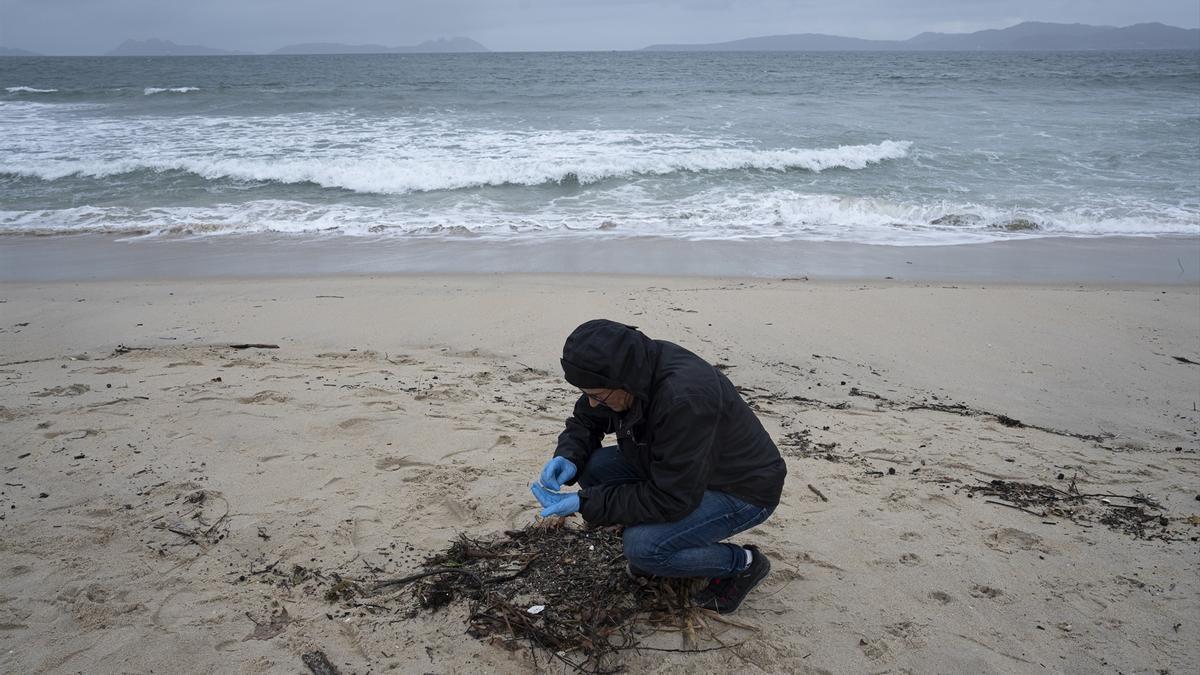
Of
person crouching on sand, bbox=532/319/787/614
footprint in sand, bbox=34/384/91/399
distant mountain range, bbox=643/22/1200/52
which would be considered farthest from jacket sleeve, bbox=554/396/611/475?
distant mountain range, bbox=643/22/1200/52

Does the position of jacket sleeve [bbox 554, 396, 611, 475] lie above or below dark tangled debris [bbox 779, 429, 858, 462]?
above

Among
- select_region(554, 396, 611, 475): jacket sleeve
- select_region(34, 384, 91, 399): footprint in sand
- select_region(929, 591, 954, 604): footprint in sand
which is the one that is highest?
select_region(554, 396, 611, 475): jacket sleeve

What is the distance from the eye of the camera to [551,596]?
2.97 meters

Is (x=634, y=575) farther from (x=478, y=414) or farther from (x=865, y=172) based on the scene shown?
(x=865, y=172)

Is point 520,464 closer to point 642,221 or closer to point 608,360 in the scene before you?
point 608,360

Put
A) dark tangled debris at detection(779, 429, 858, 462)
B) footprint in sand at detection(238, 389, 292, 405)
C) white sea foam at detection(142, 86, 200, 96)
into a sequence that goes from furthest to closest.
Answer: white sea foam at detection(142, 86, 200, 96), footprint in sand at detection(238, 389, 292, 405), dark tangled debris at detection(779, 429, 858, 462)

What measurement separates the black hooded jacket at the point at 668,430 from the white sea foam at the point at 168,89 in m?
33.8

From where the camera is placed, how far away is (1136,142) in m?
18.1

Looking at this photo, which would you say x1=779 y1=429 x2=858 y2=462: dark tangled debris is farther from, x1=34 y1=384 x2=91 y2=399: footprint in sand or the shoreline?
x1=34 y1=384 x2=91 y2=399: footprint in sand

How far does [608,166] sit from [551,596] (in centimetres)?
1300

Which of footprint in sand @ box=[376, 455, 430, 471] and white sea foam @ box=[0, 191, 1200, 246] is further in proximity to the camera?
white sea foam @ box=[0, 191, 1200, 246]

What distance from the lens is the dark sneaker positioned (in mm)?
2896

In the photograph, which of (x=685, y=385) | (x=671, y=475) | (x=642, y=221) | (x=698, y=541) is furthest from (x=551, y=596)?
(x=642, y=221)

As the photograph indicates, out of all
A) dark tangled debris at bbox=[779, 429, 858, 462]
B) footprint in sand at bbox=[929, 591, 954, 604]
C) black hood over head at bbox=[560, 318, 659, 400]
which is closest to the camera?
black hood over head at bbox=[560, 318, 659, 400]
